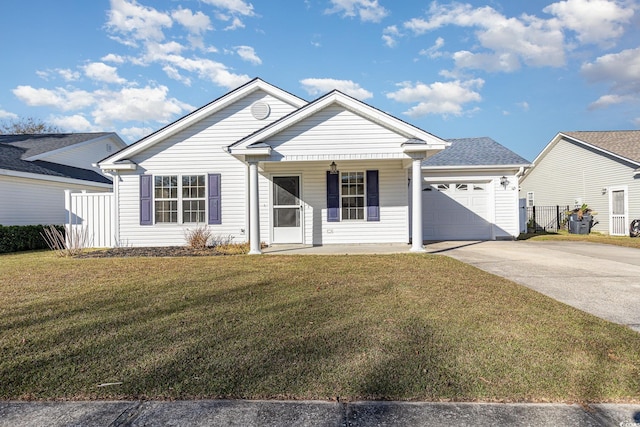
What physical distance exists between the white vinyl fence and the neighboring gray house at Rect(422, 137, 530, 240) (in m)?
11.2

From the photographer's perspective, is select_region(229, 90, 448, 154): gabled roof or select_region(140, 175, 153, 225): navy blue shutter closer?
select_region(229, 90, 448, 154): gabled roof

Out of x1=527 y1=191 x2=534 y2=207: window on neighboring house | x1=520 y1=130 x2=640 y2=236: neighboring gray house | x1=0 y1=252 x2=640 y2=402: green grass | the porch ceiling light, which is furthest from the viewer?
x1=527 y1=191 x2=534 y2=207: window on neighboring house

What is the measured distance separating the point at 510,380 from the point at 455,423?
78cm

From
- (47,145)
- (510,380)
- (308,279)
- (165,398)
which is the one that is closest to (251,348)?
(165,398)

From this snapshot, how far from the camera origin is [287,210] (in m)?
11.7

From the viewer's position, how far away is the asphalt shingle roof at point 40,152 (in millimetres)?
14598

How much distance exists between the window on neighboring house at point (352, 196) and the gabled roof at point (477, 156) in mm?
3500

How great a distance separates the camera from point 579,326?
380 cm

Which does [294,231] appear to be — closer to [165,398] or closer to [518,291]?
[518,291]

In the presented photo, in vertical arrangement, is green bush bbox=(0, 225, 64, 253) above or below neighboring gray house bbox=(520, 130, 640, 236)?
below

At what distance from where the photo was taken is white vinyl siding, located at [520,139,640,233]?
54.8 feet

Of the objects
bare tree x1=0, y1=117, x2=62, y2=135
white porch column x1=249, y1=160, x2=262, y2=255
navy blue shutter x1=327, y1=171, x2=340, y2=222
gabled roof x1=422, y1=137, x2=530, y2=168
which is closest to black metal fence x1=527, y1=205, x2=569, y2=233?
gabled roof x1=422, y1=137, x2=530, y2=168

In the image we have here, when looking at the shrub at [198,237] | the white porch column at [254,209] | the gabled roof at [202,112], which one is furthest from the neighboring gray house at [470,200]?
the shrub at [198,237]

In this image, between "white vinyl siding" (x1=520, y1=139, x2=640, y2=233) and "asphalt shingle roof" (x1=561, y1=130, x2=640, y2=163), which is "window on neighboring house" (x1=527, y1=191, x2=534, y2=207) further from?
"asphalt shingle roof" (x1=561, y1=130, x2=640, y2=163)
